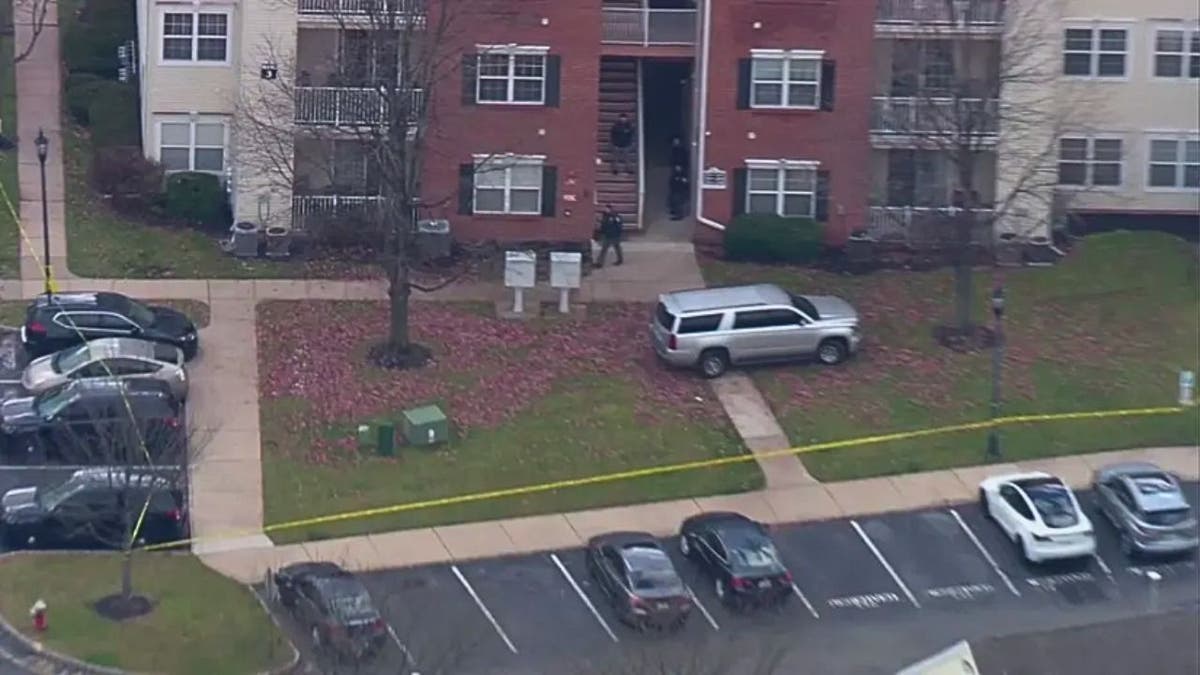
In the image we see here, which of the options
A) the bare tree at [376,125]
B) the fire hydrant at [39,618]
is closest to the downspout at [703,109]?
the bare tree at [376,125]

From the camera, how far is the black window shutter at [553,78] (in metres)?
53.2

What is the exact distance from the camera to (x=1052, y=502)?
1660 inches

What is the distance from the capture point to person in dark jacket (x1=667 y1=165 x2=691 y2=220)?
55.9 m

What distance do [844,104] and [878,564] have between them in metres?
15.0

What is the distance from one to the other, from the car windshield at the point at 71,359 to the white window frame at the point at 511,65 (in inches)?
441

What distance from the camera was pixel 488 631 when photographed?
3872 cm

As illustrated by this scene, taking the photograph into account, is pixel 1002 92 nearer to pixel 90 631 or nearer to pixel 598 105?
pixel 598 105

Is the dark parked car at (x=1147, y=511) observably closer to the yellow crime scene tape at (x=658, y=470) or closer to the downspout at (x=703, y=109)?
the yellow crime scene tape at (x=658, y=470)

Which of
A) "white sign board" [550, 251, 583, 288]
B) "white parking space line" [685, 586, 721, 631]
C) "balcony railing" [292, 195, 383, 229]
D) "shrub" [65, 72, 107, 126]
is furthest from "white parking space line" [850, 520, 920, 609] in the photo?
"shrub" [65, 72, 107, 126]

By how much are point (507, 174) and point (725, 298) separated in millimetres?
7690

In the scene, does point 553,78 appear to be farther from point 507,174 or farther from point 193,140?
point 193,140

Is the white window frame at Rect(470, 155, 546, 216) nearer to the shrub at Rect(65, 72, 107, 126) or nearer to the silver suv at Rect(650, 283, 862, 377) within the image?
the silver suv at Rect(650, 283, 862, 377)

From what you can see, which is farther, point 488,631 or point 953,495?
point 953,495

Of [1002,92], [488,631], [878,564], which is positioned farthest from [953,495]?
[1002,92]
